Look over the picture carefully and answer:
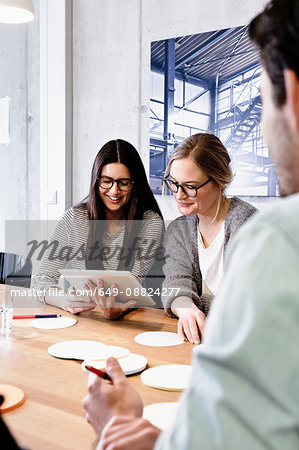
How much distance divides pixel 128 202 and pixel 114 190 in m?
0.15

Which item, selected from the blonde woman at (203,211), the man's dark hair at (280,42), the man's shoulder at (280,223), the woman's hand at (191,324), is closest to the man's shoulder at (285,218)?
the man's shoulder at (280,223)

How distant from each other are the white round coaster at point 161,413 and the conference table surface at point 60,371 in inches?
1.8

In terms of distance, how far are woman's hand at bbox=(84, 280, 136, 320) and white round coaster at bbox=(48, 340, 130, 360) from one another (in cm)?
26

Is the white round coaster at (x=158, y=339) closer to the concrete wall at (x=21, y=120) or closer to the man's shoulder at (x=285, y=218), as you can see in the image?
the man's shoulder at (x=285, y=218)

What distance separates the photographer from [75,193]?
147 inches

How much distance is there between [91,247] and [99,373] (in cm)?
137

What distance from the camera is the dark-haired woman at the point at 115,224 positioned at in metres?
2.19

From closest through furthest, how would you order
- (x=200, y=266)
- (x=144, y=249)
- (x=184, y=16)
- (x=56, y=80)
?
(x=200, y=266)
(x=144, y=249)
(x=184, y=16)
(x=56, y=80)

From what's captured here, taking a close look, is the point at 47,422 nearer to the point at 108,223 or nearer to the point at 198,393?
the point at 198,393

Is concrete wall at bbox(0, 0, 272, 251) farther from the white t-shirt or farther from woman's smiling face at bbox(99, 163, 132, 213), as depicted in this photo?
the white t-shirt

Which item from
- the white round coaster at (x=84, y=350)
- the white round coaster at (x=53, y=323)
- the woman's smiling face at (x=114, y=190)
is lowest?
the white round coaster at (x=53, y=323)

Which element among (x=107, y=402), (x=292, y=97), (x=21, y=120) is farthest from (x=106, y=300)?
(x=21, y=120)

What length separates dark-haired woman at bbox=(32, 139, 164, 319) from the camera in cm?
219

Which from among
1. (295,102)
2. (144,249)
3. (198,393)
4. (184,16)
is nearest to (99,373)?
(198,393)
